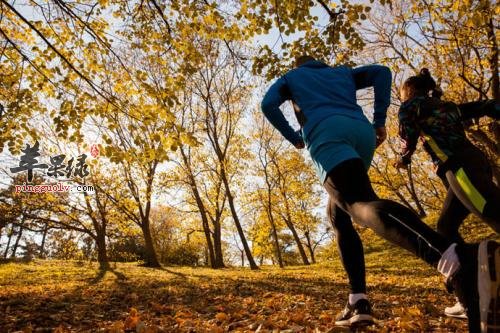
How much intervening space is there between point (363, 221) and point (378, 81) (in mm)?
1314

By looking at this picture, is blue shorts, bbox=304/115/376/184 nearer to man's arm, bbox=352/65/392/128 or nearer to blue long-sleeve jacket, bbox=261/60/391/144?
blue long-sleeve jacket, bbox=261/60/391/144

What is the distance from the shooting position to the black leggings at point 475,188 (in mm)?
2732

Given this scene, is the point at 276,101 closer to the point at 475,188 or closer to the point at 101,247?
A: the point at 475,188

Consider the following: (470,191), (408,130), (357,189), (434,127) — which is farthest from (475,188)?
(357,189)

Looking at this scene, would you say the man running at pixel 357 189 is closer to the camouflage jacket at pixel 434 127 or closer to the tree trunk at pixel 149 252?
the camouflage jacket at pixel 434 127

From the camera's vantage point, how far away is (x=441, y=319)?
10.7 feet

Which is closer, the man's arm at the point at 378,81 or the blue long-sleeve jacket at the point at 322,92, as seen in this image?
the blue long-sleeve jacket at the point at 322,92

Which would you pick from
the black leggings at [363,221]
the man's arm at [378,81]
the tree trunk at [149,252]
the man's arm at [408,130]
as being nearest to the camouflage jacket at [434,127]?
the man's arm at [408,130]

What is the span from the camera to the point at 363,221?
2.13 m

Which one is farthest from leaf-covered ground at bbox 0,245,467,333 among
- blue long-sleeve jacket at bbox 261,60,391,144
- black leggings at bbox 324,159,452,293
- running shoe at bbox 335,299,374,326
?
blue long-sleeve jacket at bbox 261,60,391,144

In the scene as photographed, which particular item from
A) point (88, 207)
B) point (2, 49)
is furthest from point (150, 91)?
point (88, 207)

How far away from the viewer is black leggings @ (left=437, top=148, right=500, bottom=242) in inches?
108

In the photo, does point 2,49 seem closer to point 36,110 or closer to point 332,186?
point 36,110

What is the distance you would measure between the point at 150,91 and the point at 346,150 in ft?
12.9
